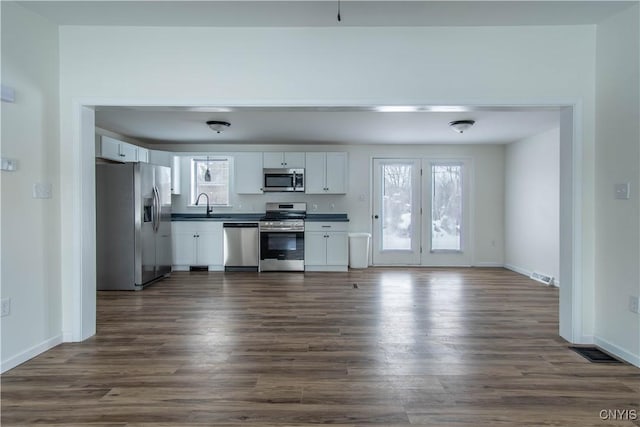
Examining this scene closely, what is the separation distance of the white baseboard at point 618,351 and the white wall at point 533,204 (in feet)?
8.12

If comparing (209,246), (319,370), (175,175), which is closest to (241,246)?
(209,246)

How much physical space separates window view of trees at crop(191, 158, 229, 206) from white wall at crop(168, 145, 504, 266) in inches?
6.3

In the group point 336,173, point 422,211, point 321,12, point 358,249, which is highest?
point 321,12

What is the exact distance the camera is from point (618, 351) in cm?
262

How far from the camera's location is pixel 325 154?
250 inches

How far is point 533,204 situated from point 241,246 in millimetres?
4852

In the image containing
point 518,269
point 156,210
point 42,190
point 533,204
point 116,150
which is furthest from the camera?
point 518,269

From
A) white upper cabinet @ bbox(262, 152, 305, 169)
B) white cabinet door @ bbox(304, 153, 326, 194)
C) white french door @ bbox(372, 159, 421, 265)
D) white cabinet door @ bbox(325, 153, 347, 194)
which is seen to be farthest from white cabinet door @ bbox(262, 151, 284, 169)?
white french door @ bbox(372, 159, 421, 265)

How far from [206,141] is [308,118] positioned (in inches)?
104

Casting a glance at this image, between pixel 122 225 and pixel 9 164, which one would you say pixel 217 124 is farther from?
pixel 9 164

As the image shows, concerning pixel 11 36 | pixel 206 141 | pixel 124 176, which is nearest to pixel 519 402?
pixel 11 36

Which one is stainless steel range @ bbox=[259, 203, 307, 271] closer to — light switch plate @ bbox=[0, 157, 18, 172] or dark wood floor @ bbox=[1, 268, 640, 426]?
dark wood floor @ bbox=[1, 268, 640, 426]

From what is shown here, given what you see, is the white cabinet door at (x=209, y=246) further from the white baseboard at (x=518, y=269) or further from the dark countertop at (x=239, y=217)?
the white baseboard at (x=518, y=269)

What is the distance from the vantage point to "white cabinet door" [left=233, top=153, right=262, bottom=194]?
21.0ft
